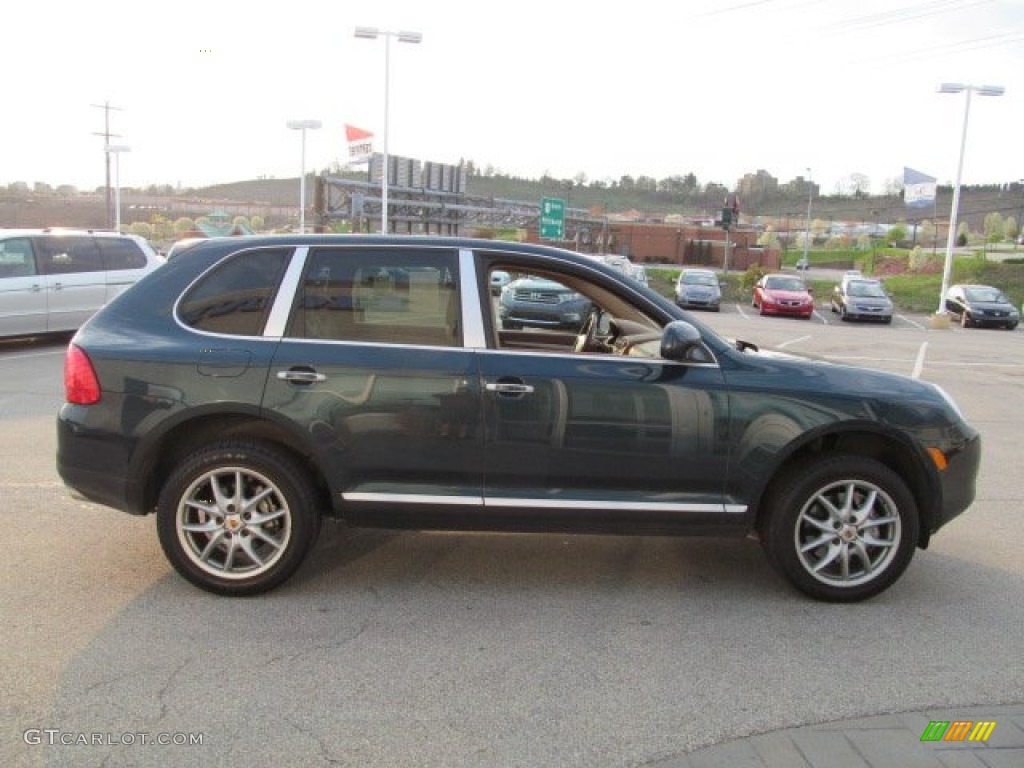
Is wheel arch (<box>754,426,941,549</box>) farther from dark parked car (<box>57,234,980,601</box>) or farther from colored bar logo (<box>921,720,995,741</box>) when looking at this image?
colored bar logo (<box>921,720,995,741</box>)

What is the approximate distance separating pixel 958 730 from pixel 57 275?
13.2 meters

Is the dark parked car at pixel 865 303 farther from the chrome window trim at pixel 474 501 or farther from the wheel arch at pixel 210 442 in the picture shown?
the wheel arch at pixel 210 442

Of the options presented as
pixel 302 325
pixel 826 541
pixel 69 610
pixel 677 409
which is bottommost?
pixel 69 610

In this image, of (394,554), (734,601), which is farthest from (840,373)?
(394,554)

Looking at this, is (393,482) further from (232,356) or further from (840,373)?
(840,373)

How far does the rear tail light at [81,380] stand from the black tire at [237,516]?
54 cm

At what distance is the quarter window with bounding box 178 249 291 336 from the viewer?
14.2ft

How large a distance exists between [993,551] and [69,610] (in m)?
5.02

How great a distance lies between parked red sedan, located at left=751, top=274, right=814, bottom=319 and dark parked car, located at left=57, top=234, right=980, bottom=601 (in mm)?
28099

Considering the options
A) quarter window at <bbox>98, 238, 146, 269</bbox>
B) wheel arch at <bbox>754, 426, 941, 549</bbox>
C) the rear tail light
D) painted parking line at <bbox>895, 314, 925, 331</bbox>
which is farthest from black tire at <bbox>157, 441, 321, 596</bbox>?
painted parking line at <bbox>895, 314, 925, 331</bbox>

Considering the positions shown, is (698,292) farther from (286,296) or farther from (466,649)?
(466,649)

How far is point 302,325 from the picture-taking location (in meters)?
4.32

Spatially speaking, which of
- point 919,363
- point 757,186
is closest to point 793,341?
point 919,363

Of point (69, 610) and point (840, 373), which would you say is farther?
point (840, 373)
